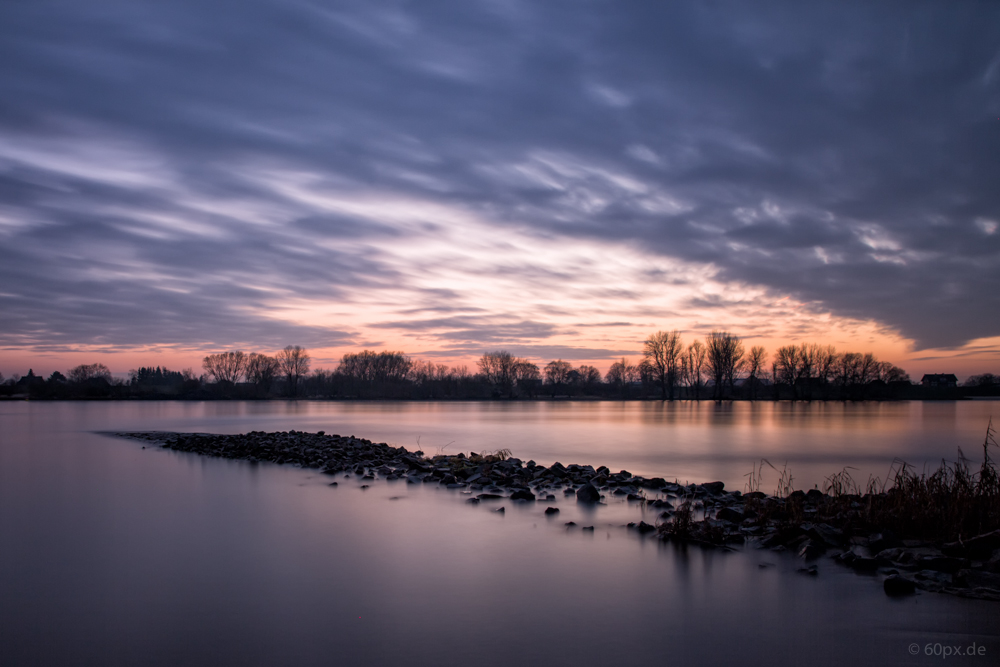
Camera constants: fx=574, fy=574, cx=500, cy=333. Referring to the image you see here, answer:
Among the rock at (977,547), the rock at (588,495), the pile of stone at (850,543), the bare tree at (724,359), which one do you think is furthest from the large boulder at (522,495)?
the bare tree at (724,359)

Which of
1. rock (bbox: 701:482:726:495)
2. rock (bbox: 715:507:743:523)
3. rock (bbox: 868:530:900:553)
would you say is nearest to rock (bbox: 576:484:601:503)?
rock (bbox: 701:482:726:495)

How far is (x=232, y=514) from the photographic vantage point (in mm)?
10609

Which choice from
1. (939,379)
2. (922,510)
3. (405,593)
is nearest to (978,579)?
(922,510)

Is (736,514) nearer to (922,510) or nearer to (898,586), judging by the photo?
(922,510)

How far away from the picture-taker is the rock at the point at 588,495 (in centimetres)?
1168

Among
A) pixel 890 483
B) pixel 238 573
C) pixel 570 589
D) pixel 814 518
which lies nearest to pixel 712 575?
pixel 570 589

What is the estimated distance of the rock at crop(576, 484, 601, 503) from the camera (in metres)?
11.7

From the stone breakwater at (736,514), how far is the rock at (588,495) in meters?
0.02

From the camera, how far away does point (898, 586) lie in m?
6.18

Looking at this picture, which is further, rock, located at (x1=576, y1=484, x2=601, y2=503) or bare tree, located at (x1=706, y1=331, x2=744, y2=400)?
bare tree, located at (x1=706, y1=331, x2=744, y2=400)

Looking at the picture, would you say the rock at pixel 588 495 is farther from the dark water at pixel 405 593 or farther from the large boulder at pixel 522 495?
the large boulder at pixel 522 495

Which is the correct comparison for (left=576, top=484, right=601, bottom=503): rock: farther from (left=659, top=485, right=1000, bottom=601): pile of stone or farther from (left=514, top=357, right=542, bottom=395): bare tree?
(left=514, top=357, right=542, bottom=395): bare tree

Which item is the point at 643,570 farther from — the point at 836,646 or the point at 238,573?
the point at 238,573

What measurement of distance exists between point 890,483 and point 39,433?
37416 millimetres
